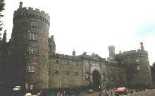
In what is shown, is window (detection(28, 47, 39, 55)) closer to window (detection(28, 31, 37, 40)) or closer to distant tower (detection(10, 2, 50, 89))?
distant tower (detection(10, 2, 50, 89))

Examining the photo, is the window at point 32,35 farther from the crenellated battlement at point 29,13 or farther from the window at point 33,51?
the crenellated battlement at point 29,13

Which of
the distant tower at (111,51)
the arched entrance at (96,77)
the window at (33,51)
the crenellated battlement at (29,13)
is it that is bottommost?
the arched entrance at (96,77)

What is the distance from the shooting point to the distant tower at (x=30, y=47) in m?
47.7

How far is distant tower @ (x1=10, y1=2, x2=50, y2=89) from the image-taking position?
157 ft

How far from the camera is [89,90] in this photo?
54.3m

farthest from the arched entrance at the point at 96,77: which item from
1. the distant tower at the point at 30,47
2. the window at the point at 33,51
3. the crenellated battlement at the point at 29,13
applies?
the crenellated battlement at the point at 29,13

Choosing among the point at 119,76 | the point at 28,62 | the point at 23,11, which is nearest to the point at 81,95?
the point at 28,62

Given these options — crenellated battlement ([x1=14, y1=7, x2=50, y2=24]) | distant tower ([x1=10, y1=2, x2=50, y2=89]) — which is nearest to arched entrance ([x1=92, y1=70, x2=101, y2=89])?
distant tower ([x1=10, y1=2, x2=50, y2=89])

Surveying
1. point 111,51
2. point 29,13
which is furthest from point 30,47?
point 111,51

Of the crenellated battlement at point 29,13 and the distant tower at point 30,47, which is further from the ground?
the crenellated battlement at point 29,13

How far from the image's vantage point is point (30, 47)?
49.0m

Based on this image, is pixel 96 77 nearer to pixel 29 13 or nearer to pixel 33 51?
pixel 33 51

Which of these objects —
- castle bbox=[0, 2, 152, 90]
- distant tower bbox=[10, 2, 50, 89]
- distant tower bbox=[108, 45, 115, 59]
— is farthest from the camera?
distant tower bbox=[108, 45, 115, 59]

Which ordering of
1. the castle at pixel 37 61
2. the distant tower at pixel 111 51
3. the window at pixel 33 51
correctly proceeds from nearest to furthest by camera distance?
the castle at pixel 37 61 → the window at pixel 33 51 → the distant tower at pixel 111 51
